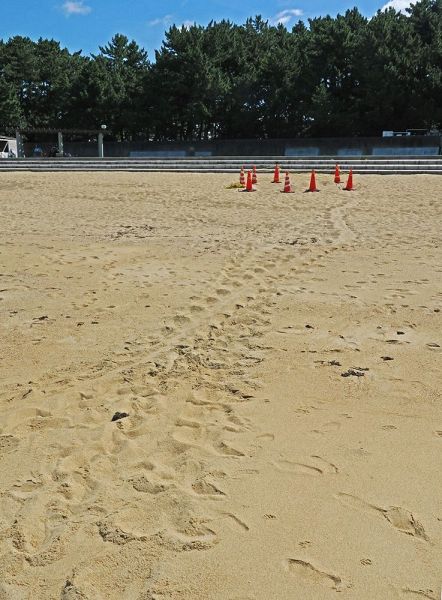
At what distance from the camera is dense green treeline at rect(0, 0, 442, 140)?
174 feet

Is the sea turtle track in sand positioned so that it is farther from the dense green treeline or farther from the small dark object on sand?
the dense green treeline

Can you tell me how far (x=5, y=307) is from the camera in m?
6.52

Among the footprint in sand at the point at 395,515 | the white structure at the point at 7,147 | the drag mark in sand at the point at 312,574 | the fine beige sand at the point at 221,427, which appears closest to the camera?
the drag mark in sand at the point at 312,574

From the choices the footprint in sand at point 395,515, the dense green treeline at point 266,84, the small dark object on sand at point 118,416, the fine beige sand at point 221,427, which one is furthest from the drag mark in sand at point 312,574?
the dense green treeline at point 266,84

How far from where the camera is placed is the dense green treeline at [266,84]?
53.0m

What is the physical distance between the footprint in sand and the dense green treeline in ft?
179

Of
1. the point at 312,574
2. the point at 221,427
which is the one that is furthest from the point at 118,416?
the point at 312,574

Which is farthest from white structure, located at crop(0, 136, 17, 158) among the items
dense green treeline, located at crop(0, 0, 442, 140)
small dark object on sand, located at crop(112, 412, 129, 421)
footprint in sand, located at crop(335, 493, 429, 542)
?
footprint in sand, located at crop(335, 493, 429, 542)

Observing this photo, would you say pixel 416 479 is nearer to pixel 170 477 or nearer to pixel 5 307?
pixel 170 477

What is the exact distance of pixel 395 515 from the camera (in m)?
2.85

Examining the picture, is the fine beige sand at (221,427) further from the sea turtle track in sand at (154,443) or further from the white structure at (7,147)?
the white structure at (7,147)

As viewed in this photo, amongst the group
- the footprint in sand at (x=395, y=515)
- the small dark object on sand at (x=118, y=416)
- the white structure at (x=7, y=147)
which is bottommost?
the footprint in sand at (x=395, y=515)

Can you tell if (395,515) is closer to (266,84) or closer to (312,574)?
(312,574)

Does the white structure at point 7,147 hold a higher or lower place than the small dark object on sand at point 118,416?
higher
